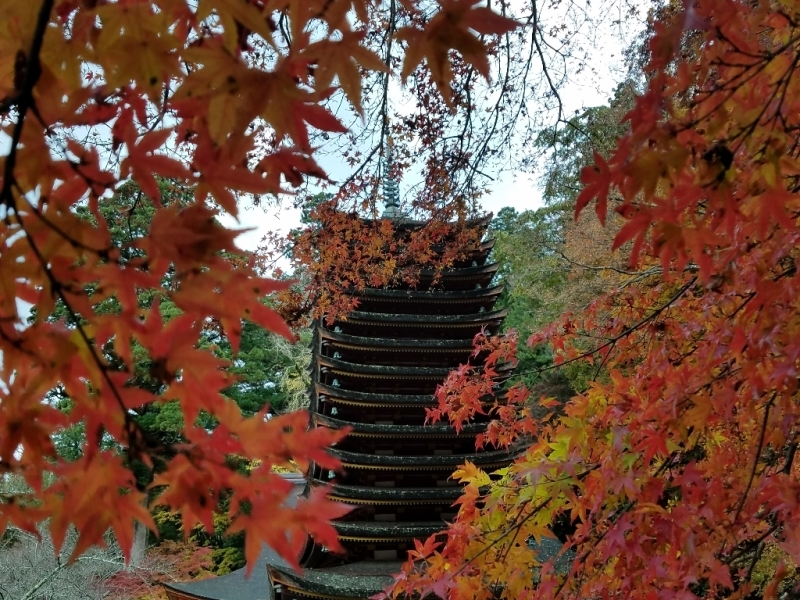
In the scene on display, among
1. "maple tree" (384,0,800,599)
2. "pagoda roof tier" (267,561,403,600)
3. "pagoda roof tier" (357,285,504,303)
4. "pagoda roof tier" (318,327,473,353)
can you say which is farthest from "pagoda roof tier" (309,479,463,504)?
"maple tree" (384,0,800,599)

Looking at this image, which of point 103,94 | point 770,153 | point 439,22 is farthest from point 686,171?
point 103,94

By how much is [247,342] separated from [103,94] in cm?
1624

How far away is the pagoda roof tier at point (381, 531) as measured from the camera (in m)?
8.11

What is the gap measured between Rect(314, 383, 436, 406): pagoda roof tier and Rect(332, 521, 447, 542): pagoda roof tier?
167cm

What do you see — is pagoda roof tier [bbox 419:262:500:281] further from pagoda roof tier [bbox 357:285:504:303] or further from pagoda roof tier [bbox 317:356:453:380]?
pagoda roof tier [bbox 317:356:453:380]

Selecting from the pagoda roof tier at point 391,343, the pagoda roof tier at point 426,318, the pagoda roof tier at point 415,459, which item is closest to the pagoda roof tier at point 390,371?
the pagoda roof tier at point 391,343

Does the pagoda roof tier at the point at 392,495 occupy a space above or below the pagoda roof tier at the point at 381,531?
above

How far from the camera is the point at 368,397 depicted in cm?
879

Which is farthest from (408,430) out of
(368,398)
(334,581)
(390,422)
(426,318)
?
(334,581)

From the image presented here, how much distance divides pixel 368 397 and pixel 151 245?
26.8ft

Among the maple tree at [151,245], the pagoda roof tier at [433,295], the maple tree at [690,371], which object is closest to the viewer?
the maple tree at [151,245]

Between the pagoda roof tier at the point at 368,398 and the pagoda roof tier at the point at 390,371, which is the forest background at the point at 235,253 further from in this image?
the pagoda roof tier at the point at 390,371

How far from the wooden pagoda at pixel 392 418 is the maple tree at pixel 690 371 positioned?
5.86m

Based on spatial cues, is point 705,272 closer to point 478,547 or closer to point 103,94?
point 103,94
